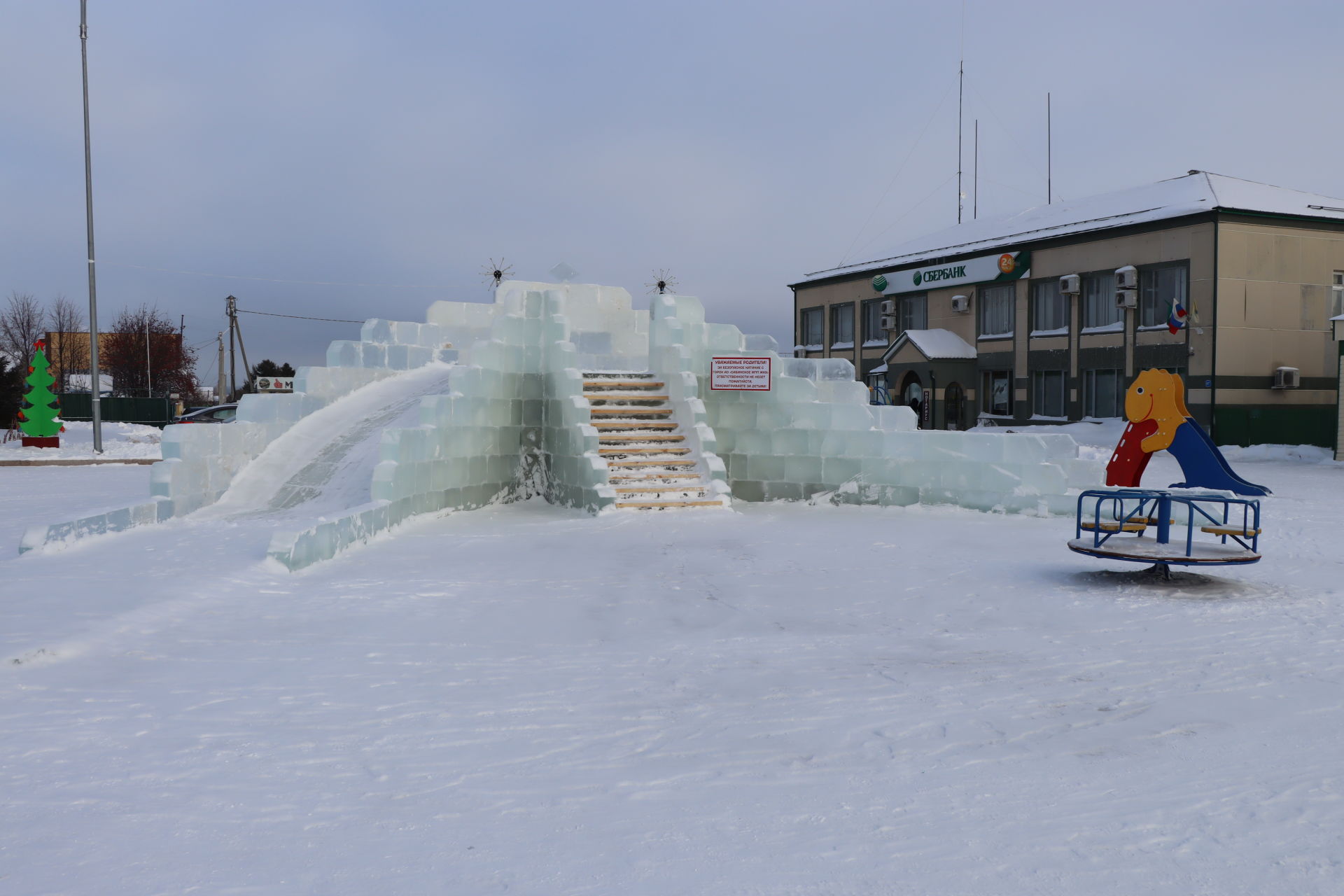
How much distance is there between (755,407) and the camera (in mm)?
14453

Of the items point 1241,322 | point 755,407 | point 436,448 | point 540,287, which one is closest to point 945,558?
point 755,407

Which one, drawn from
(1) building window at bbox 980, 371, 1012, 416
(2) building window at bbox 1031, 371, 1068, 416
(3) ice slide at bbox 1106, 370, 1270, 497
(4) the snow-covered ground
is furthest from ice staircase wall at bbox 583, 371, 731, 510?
(1) building window at bbox 980, 371, 1012, 416

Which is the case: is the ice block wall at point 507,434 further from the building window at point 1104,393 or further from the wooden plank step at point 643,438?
the building window at point 1104,393

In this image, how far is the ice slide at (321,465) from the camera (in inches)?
466

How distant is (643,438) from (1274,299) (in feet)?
68.6

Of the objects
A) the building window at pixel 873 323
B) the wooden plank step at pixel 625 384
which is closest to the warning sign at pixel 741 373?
the wooden plank step at pixel 625 384

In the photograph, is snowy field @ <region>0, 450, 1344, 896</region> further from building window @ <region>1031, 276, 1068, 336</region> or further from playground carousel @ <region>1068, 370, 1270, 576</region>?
building window @ <region>1031, 276, 1068, 336</region>

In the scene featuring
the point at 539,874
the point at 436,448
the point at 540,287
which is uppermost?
the point at 540,287

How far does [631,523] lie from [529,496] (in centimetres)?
300

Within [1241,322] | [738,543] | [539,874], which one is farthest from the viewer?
[1241,322]

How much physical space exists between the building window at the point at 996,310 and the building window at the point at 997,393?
1277 millimetres

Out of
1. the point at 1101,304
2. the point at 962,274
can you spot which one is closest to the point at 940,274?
the point at 962,274

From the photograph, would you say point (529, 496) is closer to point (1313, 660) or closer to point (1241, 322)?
point (1313, 660)

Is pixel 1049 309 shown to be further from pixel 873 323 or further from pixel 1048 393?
pixel 873 323
